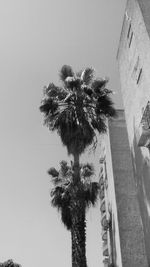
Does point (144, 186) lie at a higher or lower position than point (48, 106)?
lower

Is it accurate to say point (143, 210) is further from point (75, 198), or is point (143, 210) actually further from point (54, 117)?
point (54, 117)

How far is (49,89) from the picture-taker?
547 inches

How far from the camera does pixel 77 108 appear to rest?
12961mm

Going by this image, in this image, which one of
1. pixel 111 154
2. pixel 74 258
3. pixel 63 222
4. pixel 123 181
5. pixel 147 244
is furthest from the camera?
pixel 111 154

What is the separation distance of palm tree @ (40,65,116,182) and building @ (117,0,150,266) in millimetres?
1127

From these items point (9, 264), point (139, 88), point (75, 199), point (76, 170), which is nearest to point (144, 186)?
point (76, 170)

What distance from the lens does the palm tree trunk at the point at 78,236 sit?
988 cm

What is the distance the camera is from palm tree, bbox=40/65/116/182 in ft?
40.2

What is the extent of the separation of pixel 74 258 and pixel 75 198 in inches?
80.9

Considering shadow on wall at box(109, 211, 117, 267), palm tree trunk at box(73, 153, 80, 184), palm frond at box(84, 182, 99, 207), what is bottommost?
shadow on wall at box(109, 211, 117, 267)

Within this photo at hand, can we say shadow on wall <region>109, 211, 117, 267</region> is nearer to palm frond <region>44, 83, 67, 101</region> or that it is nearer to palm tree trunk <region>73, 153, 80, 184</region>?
palm tree trunk <region>73, 153, 80, 184</region>

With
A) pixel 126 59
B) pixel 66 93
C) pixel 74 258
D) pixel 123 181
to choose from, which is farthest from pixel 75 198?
pixel 123 181

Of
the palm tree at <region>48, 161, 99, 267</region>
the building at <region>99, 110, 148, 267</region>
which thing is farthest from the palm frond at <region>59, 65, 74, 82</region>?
the palm tree at <region>48, 161, 99, 267</region>

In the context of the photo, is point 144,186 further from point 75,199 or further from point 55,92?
point 55,92
